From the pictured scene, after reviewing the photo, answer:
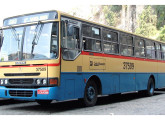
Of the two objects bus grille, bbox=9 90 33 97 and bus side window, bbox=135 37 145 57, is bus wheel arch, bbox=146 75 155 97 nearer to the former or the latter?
bus side window, bbox=135 37 145 57

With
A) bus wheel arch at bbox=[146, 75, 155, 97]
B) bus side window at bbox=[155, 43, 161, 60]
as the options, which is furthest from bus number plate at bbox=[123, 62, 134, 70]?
bus side window at bbox=[155, 43, 161, 60]

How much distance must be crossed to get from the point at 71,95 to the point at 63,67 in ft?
3.41

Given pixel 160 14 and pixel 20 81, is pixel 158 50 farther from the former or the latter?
pixel 160 14

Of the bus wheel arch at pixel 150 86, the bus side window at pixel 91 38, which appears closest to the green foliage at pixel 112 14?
the bus wheel arch at pixel 150 86

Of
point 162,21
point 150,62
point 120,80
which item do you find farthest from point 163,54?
point 162,21

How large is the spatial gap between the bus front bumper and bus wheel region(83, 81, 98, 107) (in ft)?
6.35

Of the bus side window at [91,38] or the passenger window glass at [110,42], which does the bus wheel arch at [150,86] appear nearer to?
the passenger window glass at [110,42]

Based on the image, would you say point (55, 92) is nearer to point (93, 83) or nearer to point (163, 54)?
point (93, 83)

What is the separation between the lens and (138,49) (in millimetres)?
15133

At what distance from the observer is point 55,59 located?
9000 millimetres

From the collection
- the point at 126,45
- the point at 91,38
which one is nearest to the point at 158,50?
the point at 126,45

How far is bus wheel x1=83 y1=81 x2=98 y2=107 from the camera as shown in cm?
1056

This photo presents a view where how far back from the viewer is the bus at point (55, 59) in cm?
909

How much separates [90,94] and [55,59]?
250cm
